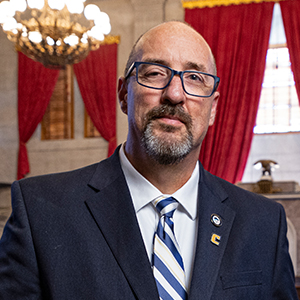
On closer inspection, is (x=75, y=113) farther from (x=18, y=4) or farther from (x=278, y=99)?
(x=278, y=99)

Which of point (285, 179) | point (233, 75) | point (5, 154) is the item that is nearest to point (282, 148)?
point (285, 179)

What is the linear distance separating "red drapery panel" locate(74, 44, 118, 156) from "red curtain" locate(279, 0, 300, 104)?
374cm

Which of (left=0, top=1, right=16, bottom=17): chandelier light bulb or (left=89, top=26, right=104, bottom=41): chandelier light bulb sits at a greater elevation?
(left=0, top=1, right=16, bottom=17): chandelier light bulb

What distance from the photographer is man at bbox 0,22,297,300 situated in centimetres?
138

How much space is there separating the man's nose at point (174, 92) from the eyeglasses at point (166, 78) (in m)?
0.01

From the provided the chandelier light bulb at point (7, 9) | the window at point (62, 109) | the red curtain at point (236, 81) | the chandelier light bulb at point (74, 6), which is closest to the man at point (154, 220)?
the chandelier light bulb at point (74, 6)

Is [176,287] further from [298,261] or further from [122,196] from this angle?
[298,261]

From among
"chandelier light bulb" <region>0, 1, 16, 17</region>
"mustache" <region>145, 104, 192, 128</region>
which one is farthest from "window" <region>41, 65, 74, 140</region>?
"mustache" <region>145, 104, 192, 128</region>

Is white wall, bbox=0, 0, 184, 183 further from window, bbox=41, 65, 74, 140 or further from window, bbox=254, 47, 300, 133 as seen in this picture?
window, bbox=254, 47, 300, 133

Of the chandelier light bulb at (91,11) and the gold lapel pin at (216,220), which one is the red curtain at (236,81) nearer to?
the chandelier light bulb at (91,11)

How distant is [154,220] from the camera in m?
1.58

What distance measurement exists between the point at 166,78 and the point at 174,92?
0.09 m

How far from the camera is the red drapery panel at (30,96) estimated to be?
30.2 ft

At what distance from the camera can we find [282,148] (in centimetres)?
816
